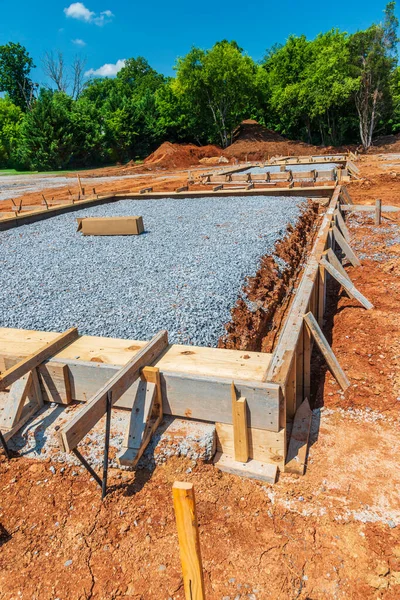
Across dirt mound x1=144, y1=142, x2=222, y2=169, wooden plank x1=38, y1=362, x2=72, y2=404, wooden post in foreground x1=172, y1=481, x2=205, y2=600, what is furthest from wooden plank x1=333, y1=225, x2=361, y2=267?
dirt mound x1=144, y1=142, x2=222, y2=169

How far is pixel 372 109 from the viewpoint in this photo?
125 feet

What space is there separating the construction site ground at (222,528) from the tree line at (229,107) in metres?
38.8

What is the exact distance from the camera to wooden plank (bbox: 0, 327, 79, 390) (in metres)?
2.77

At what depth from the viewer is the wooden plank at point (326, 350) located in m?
3.65

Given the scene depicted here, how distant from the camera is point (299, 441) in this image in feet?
9.57

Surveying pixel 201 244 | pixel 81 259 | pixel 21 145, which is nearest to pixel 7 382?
pixel 81 259

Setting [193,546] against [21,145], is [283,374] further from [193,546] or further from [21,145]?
[21,145]

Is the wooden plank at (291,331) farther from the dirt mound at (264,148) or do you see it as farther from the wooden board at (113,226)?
the dirt mound at (264,148)

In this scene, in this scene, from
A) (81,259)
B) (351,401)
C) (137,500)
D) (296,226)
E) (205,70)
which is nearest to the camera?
(137,500)

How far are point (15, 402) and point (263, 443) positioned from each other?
186 cm

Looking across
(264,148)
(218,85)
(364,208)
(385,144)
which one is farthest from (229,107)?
(364,208)

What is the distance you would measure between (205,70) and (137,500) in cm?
4714

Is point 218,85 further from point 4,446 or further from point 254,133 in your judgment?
point 4,446

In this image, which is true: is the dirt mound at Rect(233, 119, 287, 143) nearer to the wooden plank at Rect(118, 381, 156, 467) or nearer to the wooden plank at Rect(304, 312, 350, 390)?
the wooden plank at Rect(304, 312, 350, 390)
